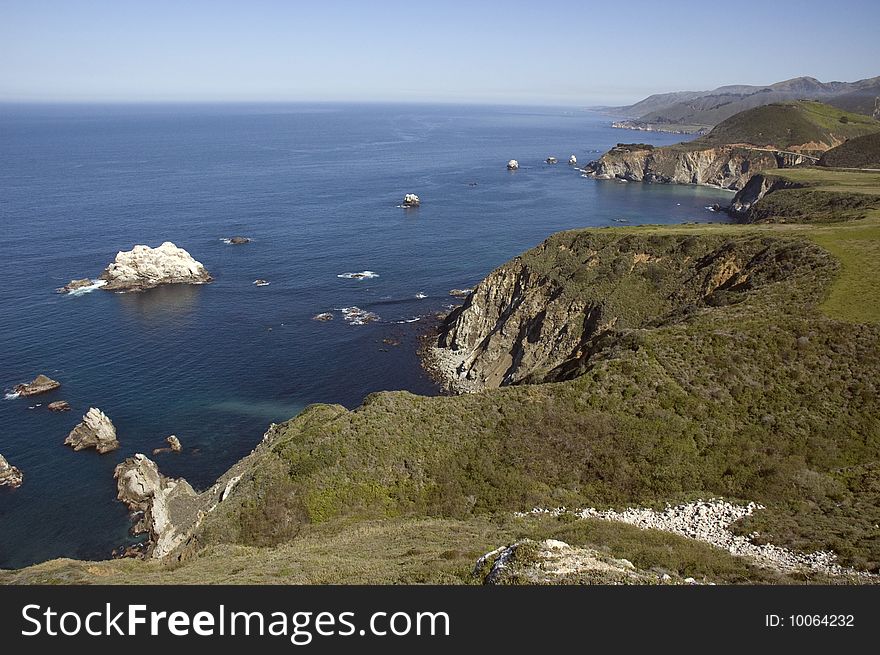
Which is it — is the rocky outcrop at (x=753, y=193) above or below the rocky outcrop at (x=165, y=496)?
above

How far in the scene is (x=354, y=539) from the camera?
29172mm

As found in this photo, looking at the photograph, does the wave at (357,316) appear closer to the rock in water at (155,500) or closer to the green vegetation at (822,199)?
the rock in water at (155,500)

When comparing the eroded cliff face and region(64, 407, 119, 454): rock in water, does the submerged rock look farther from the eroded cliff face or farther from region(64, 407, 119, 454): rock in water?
the eroded cliff face

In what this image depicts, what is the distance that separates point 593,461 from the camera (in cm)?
3462

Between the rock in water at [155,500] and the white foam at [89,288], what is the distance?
184 ft

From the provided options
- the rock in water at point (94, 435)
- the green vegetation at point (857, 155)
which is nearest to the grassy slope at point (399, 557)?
the rock in water at point (94, 435)

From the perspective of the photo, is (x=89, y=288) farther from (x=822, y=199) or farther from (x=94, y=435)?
(x=822, y=199)

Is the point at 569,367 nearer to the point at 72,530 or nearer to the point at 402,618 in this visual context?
the point at 402,618

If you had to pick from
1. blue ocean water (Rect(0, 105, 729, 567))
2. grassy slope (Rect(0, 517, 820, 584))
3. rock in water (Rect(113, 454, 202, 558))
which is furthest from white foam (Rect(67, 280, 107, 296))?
grassy slope (Rect(0, 517, 820, 584))

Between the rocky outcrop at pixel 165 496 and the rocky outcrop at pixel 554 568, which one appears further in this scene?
the rocky outcrop at pixel 165 496

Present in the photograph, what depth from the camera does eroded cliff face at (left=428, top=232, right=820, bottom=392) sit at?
64.8m

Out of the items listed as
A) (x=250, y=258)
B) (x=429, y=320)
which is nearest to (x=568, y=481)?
(x=429, y=320)

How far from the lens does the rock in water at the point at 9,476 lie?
5378 cm

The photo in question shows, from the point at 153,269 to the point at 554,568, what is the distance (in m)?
106
